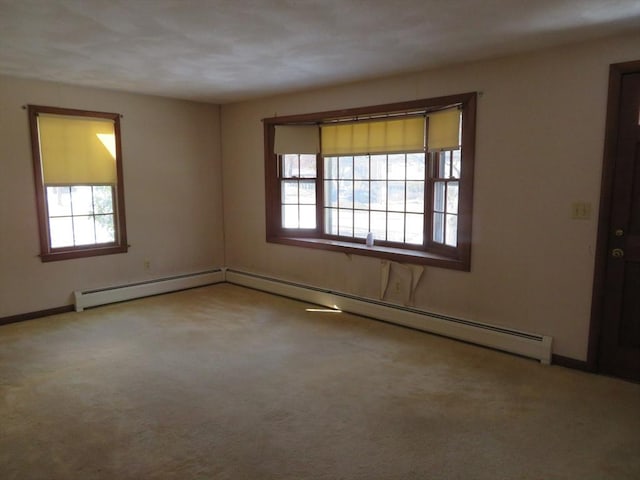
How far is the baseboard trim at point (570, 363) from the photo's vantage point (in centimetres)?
349

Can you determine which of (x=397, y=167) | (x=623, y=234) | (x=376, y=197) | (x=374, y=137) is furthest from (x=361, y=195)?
(x=623, y=234)

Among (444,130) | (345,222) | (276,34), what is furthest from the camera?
(345,222)

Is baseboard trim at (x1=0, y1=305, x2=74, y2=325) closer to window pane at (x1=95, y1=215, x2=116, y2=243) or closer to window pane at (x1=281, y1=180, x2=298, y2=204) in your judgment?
window pane at (x1=95, y1=215, x2=116, y2=243)

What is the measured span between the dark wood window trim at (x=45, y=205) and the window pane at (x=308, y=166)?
2.11 m

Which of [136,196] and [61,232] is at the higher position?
[136,196]

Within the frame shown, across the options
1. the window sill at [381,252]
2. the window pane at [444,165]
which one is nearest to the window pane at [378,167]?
the window pane at [444,165]

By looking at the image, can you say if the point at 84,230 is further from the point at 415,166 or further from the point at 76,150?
the point at 415,166

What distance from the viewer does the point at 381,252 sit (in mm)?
4762

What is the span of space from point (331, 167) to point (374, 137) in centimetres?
77

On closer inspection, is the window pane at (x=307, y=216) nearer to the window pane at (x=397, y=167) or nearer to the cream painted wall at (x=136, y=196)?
the window pane at (x=397, y=167)

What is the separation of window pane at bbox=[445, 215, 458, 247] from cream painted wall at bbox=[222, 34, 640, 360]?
324mm

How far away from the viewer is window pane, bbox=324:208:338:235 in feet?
18.1

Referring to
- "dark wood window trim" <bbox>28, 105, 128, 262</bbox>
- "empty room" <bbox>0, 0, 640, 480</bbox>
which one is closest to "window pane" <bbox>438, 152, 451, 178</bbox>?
"empty room" <bbox>0, 0, 640, 480</bbox>

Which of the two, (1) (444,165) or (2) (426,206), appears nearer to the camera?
(1) (444,165)
